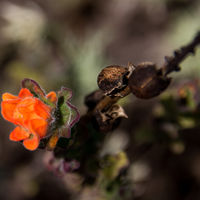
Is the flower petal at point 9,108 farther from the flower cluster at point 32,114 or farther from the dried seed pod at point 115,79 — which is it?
the dried seed pod at point 115,79

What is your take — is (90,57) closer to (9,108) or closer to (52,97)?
(52,97)

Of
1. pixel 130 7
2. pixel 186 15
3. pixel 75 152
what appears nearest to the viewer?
pixel 75 152

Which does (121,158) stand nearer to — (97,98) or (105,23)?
(97,98)

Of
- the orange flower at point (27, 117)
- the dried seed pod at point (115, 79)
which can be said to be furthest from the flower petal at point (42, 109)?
the dried seed pod at point (115, 79)

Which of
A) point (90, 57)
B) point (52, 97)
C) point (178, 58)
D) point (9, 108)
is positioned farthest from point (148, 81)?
point (90, 57)

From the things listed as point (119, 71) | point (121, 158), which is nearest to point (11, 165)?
point (121, 158)

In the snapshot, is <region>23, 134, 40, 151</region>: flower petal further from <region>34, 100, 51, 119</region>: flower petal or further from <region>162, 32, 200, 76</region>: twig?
<region>162, 32, 200, 76</region>: twig
